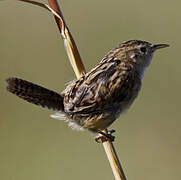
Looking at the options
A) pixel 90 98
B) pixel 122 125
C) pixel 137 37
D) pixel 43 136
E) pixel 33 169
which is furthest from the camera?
pixel 137 37

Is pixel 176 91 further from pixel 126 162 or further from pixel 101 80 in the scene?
pixel 101 80

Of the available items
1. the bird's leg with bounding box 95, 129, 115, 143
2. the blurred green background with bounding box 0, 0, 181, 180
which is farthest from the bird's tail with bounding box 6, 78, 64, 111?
the blurred green background with bounding box 0, 0, 181, 180

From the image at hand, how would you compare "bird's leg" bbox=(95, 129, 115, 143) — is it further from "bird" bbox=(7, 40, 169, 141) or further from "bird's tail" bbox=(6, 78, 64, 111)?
"bird's tail" bbox=(6, 78, 64, 111)

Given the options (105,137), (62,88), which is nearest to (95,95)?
(105,137)

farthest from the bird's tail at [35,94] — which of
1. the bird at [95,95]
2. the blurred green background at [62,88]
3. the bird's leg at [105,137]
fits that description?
the blurred green background at [62,88]

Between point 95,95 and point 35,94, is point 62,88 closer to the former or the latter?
point 95,95

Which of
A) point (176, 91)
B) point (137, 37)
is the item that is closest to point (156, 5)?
point (137, 37)

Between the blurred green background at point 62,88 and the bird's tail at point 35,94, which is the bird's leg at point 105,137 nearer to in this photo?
the bird's tail at point 35,94
